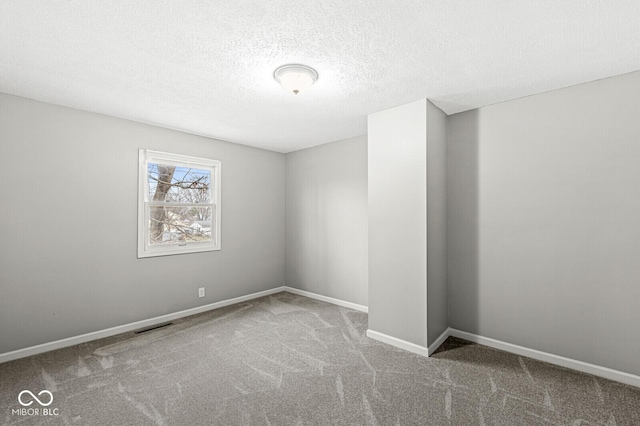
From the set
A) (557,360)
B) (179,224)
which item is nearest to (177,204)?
(179,224)

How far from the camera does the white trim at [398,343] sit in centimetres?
288

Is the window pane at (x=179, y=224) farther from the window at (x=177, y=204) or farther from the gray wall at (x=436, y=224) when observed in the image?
the gray wall at (x=436, y=224)

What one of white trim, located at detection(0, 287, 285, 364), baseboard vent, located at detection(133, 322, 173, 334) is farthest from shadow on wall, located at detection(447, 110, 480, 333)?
baseboard vent, located at detection(133, 322, 173, 334)

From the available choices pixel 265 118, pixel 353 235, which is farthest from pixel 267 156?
pixel 353 235

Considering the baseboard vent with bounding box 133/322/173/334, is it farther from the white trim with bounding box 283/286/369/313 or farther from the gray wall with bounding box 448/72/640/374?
the gray wall with bounding box 448/72/640/374

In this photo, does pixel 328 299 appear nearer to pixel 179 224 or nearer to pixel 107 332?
pixel 179 224

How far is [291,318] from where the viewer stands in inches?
153

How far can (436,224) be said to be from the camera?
3094mm

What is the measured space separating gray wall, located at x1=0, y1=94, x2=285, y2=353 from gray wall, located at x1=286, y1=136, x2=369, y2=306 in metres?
1.41

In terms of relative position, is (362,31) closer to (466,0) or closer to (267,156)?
(466,0)

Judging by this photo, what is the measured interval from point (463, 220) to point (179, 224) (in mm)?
3617

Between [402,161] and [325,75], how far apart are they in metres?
1.18

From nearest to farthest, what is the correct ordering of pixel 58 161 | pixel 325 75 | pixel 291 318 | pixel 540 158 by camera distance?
1. pixel 325 75
2. pixel 540 158
3. pixel 58 161
4. pixel 291 318

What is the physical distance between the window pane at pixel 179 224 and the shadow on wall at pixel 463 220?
129 inches
